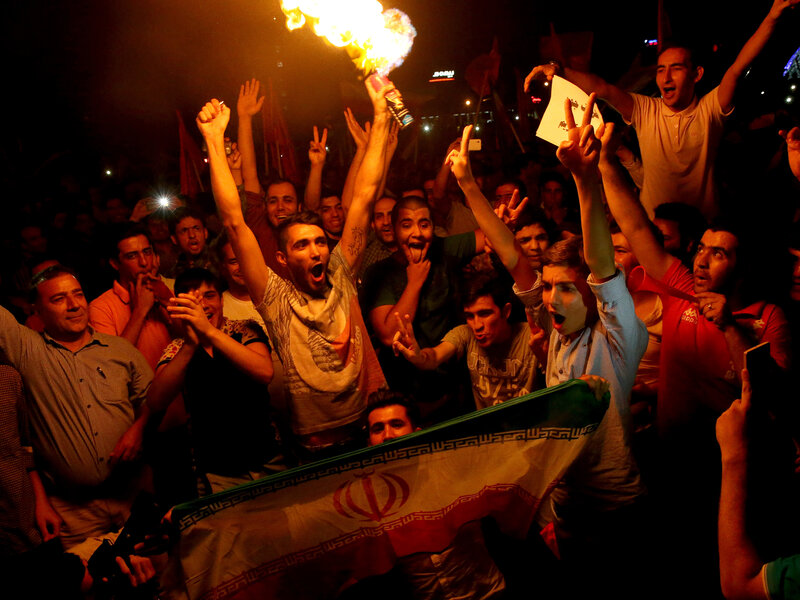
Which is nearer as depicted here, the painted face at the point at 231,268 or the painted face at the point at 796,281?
the painted face at the point at 796,281

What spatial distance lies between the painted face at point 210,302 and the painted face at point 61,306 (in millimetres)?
722

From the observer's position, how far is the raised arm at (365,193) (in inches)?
159

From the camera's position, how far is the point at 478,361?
3.96m

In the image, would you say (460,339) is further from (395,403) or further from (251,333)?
(251,333)

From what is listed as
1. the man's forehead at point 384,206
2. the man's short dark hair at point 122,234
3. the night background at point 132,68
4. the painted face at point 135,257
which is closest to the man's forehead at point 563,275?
the man's forehead at point 384,206

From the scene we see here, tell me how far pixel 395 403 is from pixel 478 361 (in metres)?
0.68

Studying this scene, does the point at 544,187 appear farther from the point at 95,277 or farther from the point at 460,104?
the point at 460,104

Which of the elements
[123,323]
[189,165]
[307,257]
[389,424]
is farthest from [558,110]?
[189,165]

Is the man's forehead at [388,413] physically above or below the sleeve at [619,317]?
below

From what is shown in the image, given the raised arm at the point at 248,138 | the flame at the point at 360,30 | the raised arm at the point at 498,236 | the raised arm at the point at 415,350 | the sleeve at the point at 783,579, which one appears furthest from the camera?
the raised arm at the point at 248,138

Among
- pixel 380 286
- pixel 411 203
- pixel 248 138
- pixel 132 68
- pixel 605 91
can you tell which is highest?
pixel 132 68

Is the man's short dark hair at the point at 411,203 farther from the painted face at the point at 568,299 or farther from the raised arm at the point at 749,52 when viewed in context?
the raised arm at the point at 749,52

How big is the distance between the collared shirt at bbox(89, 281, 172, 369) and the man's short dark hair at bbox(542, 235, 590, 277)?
2.97 meters

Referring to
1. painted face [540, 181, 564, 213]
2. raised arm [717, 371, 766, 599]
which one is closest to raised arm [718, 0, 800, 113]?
painted face [540, 181, 564, 213]
